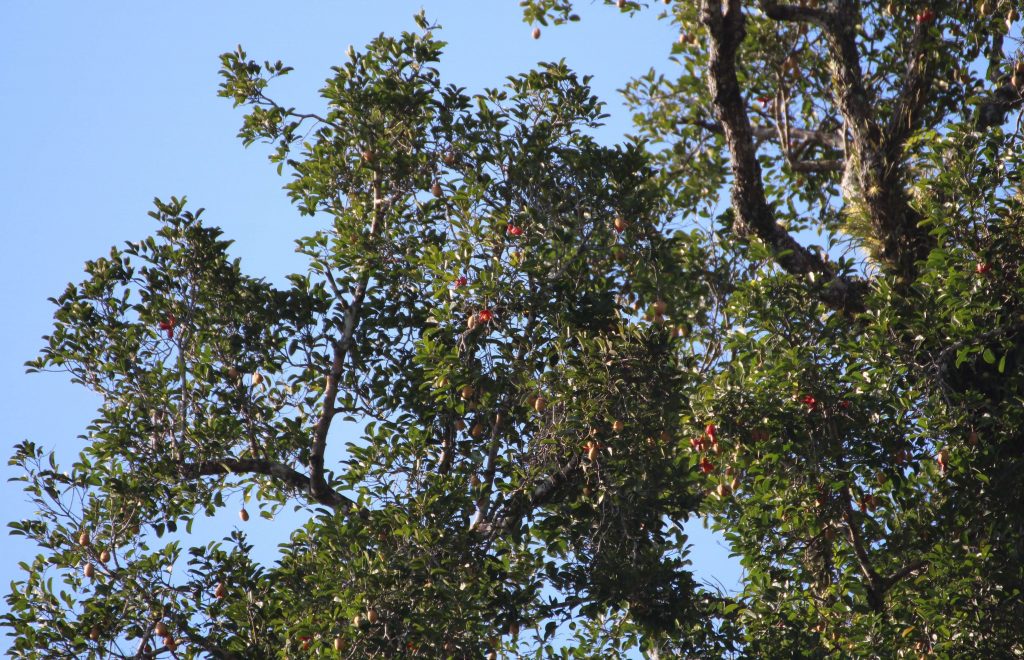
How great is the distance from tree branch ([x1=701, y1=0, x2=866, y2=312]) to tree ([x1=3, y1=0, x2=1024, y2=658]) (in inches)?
0.9

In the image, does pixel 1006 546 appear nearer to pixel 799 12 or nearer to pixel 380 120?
pixel 799 12

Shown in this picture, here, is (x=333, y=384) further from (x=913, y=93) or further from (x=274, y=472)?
(x=913, y=93)

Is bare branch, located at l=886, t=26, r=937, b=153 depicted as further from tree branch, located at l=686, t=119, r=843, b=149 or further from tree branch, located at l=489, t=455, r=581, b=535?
tree branch, located at l=489, t=455, r=581, b=535

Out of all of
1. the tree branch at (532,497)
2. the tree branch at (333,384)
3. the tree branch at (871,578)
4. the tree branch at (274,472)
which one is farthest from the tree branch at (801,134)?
the tree branch at (274,472)

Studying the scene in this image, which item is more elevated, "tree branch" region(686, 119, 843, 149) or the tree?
"tree branch" region(686, 119, 843, 149)

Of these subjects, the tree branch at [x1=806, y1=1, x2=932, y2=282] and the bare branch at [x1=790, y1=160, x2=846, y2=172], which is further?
the bare branch at [x1=790, y1=160, x2=846, y2=172]

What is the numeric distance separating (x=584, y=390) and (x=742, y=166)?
221 centimetres

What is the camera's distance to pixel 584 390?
24.8 ft

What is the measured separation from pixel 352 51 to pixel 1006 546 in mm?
5845

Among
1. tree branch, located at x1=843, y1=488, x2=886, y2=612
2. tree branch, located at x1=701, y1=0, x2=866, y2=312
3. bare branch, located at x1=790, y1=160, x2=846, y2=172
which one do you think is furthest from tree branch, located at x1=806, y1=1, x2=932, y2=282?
tree branch, located at x1=843, y1=488, x2=886, y2=612

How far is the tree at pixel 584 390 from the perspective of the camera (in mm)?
7094

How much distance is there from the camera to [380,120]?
904cm

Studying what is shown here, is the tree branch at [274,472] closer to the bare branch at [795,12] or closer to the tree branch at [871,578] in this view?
the tree branch at [871,578]

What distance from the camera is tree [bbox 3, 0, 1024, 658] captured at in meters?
7.09
